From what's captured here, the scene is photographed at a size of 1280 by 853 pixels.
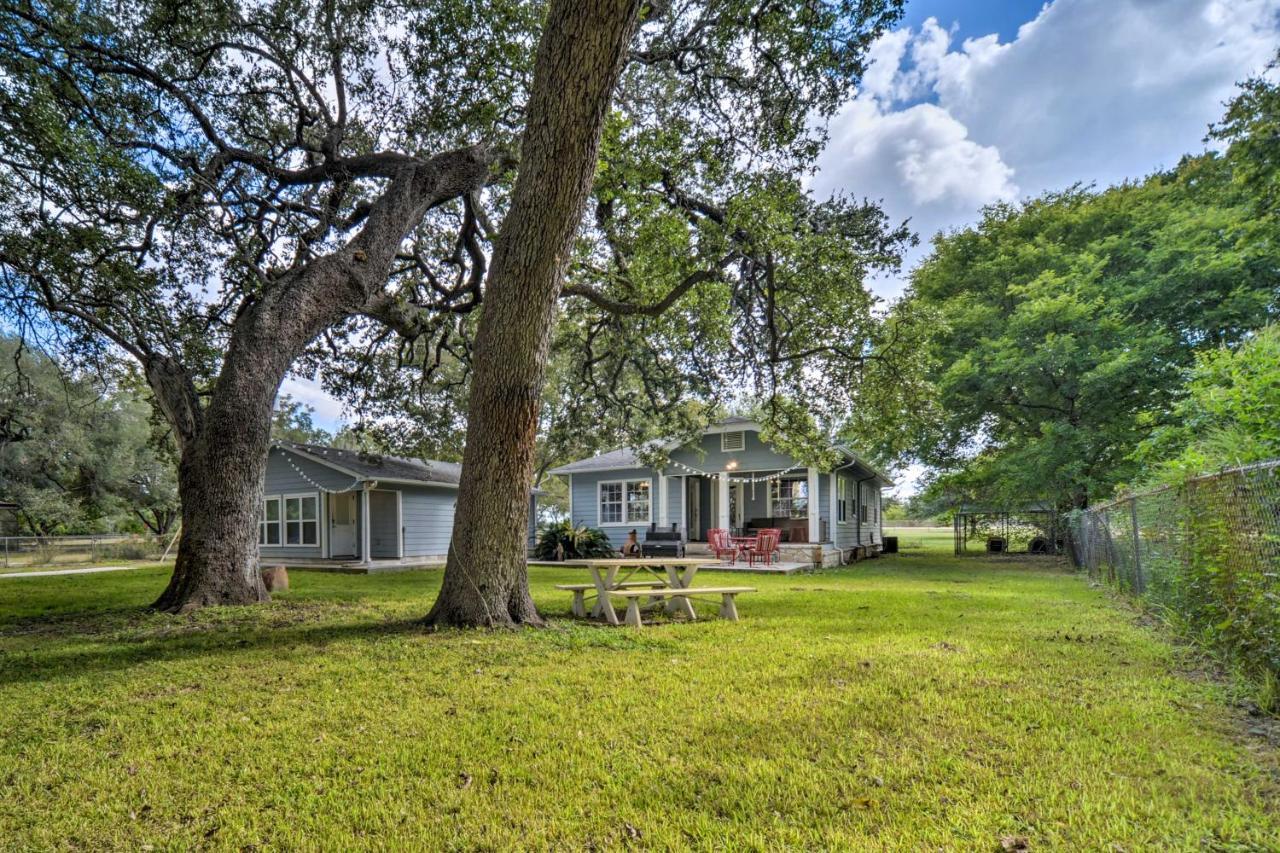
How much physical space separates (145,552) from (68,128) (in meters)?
21.6

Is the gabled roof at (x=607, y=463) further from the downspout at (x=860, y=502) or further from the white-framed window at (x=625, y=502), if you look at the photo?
the downspout at (x=860, y=502)

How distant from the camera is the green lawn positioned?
2248 millimetres

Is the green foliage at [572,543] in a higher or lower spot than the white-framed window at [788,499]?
lower

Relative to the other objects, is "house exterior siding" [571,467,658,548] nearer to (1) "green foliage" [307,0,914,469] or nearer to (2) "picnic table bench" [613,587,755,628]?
(1) "green foliage" [307,0,914,469]

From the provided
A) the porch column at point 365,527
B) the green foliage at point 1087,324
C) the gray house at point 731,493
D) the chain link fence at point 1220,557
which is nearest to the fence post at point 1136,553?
the chain link fence at point 1220,557

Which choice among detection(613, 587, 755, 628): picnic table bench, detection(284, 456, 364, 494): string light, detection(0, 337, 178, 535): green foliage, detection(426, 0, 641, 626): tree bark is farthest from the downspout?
detection(0, 337, 178, 535): green foliage

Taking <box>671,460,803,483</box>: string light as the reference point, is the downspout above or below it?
below

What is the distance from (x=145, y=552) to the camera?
842 inches

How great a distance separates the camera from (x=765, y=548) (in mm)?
14250

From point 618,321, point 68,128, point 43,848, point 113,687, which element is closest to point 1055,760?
point 43,848

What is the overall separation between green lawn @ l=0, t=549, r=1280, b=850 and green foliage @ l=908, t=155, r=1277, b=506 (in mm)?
10941

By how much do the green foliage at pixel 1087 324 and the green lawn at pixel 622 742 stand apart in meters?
10.9

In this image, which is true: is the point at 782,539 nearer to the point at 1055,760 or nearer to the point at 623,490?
the point at 623,490

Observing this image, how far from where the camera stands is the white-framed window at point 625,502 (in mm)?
18594
